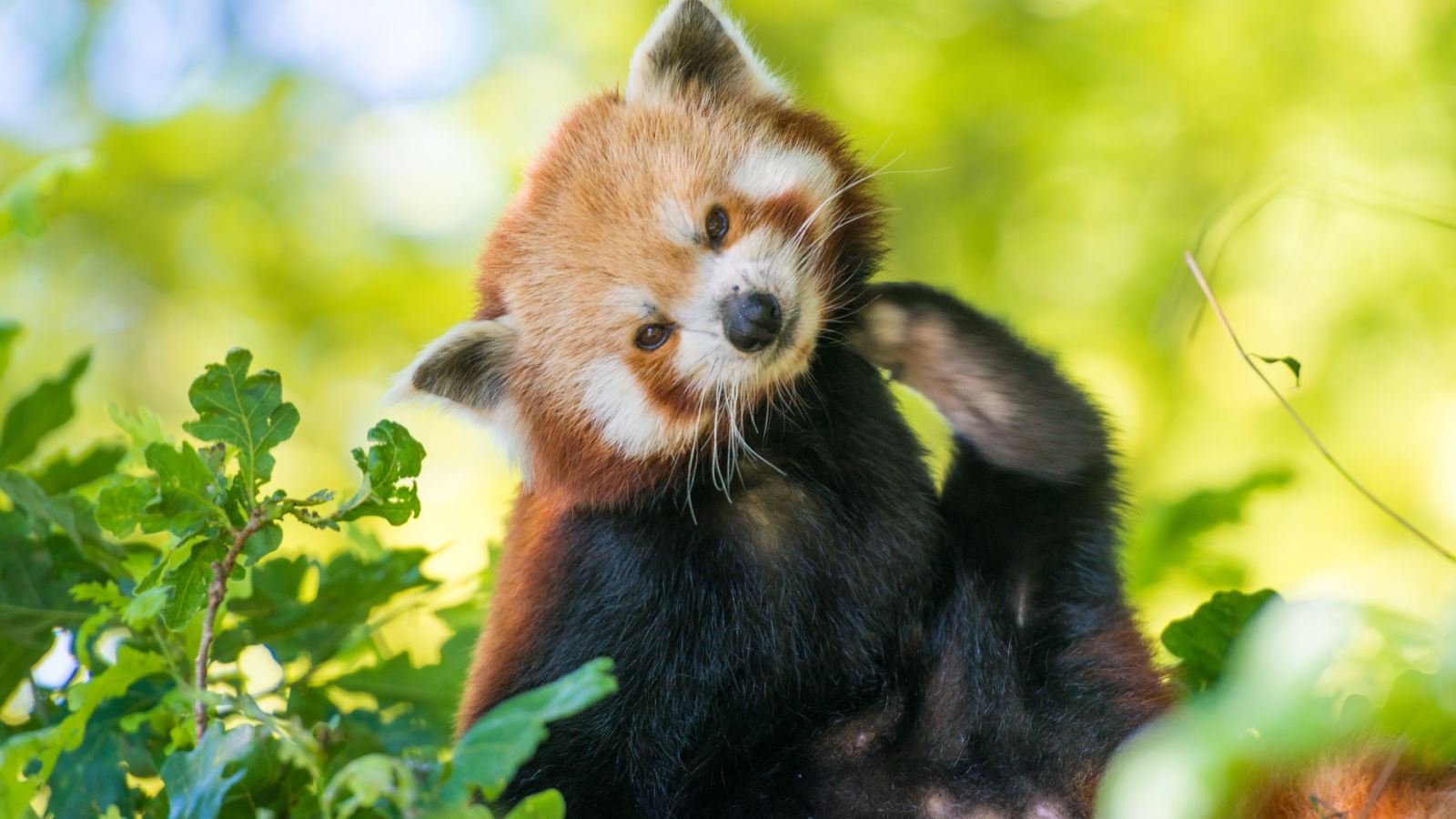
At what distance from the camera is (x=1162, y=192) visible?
6465 mm

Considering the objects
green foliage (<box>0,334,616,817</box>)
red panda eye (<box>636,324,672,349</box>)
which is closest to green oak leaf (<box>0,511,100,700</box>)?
green foliage (<box>0,334,616,817</box>)

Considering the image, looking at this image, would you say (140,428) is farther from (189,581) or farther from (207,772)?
(207,772)

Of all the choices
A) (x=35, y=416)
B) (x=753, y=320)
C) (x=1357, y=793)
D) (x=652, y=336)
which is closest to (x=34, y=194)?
(x=35, y=416)

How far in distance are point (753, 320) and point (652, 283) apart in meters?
0.22

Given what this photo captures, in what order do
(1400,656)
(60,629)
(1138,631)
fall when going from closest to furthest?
(1400,656) → (60,629) → (1138,631)

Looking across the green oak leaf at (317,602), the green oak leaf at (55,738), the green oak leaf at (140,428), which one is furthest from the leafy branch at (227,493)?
the green oak leaf at (317,602)

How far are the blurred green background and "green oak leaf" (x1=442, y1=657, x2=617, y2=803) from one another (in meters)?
4.88

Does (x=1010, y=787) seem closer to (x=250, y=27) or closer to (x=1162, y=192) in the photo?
(x=1162, y=192)

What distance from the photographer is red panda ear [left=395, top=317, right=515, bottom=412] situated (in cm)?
234

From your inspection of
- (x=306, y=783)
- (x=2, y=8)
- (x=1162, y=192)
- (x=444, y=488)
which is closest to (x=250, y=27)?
(x=2, y=8)

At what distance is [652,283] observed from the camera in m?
2.29

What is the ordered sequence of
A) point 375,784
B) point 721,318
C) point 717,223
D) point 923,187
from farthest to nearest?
1. point 923,187
2. point 717,223
3. point 721,318
4. point 375,784

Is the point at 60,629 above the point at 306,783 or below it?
above

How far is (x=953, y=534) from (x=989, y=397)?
0.27 meters
